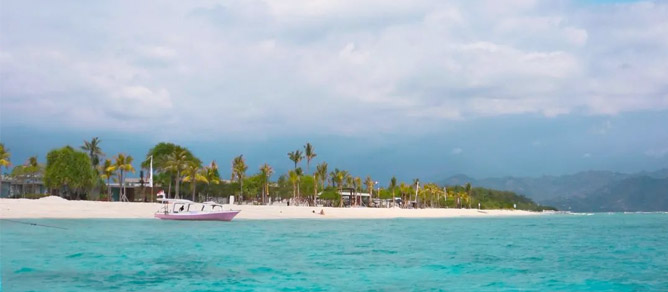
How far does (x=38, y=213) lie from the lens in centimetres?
6322

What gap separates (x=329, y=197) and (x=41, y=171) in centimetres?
6135

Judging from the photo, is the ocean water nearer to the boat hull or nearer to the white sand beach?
the white sand beach

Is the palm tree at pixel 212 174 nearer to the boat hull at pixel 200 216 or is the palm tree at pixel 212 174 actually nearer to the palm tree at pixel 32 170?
the palm tree at pixel 32 170

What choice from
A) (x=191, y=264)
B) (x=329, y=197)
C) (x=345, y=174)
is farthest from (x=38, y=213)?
(x=345, y=174)

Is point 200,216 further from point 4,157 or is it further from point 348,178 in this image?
point 348,178

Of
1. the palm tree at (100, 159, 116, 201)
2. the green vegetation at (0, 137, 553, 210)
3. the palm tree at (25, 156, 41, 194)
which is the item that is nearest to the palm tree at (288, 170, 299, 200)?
the green vegetation at (0, 137, 553, 210)

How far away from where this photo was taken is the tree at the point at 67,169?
298 ft

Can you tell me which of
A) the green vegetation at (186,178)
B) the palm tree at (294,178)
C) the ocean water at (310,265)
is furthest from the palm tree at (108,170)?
the ocean water at (310,265)

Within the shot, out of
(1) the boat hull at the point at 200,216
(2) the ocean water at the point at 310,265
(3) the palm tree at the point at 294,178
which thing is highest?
(3) the palm tree at the point at 294,178

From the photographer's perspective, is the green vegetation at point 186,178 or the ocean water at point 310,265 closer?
the ocean water at point 310,265

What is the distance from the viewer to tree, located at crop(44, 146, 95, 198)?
9094 cm

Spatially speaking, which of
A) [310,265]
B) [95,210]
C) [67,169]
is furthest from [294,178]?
[310,265]

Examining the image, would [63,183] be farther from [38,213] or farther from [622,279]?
[622,279]

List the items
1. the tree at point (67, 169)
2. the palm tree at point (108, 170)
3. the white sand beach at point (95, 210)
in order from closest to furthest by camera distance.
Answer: the white sand beach at point (95, 210) < the tree at point (67, 169) < the palm tree at point (108, 170)
